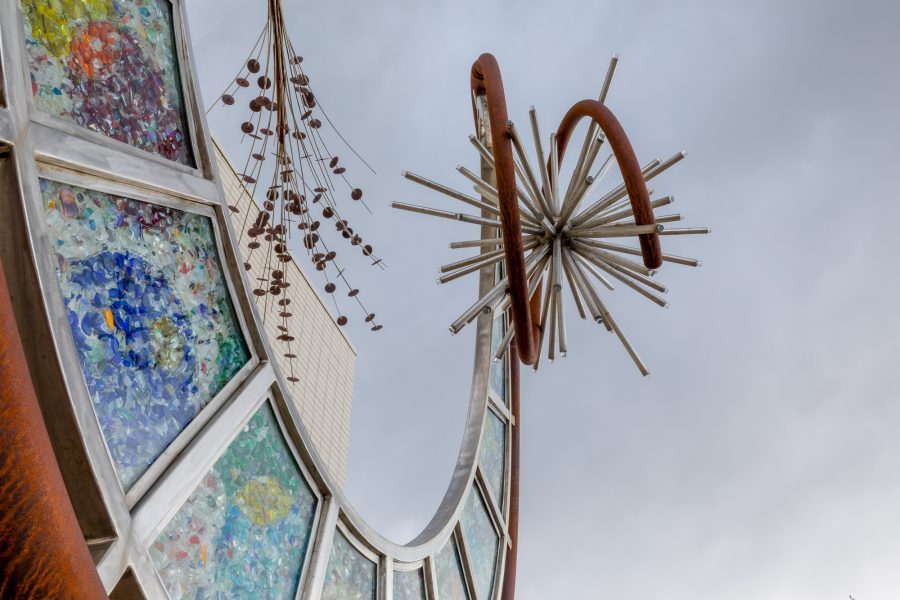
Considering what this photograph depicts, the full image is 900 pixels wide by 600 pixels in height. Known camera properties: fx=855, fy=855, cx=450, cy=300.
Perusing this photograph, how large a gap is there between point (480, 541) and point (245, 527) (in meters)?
2.13

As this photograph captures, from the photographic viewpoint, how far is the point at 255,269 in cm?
1205

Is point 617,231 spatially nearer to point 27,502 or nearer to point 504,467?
point 504,467

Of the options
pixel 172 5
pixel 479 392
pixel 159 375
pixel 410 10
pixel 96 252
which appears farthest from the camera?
pixel 410 10

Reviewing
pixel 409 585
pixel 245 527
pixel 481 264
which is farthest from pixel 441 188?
pixel 245 527

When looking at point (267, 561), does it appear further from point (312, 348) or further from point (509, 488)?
point (312, 348)

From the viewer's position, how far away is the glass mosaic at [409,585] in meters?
3.35

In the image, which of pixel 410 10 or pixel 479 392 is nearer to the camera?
pixel 479 392

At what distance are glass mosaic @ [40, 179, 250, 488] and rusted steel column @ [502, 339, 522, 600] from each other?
240 cm

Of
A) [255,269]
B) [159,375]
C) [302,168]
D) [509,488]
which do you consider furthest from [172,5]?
[255,269]

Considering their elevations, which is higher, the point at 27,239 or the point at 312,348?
the point at 312,348

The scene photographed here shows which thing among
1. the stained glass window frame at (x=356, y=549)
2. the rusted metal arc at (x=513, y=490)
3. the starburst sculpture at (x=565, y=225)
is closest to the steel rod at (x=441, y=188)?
the starburst sculpture at (x=565, y=225)

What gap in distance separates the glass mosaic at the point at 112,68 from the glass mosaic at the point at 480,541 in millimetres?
2438

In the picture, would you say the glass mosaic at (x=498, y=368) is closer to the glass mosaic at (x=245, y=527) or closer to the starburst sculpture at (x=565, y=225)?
the starburst sculpture at (x=565, y=225)

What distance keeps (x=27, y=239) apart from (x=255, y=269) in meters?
10.5
